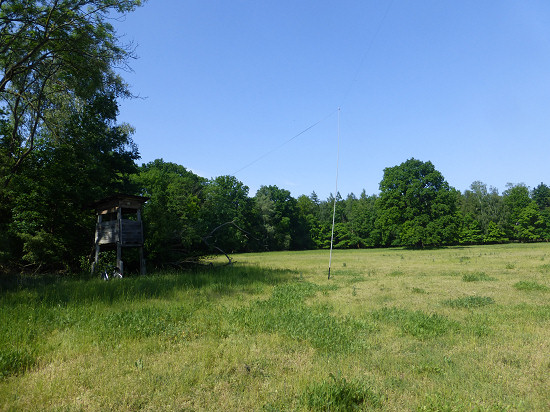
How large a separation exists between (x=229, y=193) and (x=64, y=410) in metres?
66.4

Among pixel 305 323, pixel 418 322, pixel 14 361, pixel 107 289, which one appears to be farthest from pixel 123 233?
pixel 418 322

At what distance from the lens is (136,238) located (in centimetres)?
1524

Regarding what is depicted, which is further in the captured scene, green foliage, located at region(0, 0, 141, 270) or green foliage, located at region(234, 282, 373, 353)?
green foliage, located at region(0, 0, 141, 270)

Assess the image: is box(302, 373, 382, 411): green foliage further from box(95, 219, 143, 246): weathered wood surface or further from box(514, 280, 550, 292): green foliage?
box(95, 219, 143, 246): weathered wood surface

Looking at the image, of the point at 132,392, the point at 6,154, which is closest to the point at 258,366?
the point at 132,392

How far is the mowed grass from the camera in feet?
12.8

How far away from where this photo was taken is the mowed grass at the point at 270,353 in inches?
154

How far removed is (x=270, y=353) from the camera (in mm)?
5516

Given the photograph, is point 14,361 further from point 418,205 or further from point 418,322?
point 418,205

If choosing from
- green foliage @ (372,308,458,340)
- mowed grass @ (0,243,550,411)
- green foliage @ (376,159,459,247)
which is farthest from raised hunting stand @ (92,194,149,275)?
green foliage @ (376,159,459,247)

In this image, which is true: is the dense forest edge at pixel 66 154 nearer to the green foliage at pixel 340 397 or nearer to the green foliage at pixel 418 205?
the green foliage at pixel 340 397

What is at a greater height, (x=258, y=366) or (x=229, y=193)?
(x=229, y=193)

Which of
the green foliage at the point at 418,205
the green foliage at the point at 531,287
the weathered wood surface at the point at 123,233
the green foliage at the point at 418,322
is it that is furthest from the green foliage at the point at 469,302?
the green foliage at the point at 418,205

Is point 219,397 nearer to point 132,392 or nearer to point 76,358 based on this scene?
point 132,392
